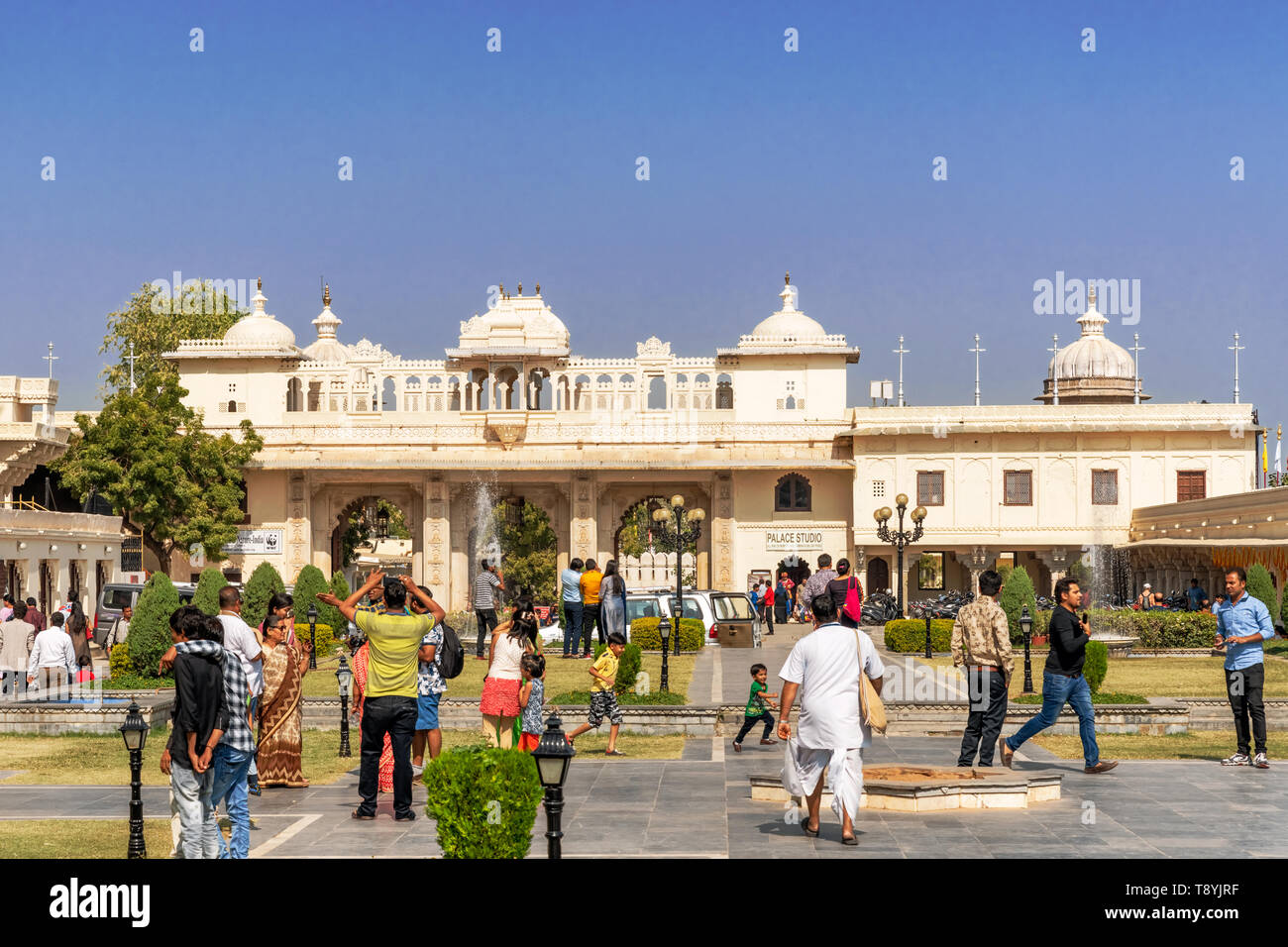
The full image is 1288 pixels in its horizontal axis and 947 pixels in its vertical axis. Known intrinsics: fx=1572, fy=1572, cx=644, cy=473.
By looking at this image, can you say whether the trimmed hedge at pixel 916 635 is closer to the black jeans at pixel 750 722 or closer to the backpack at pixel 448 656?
the black jeans at pixel 750 722

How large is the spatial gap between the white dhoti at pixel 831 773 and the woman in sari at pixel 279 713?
400cm

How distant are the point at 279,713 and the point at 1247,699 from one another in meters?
7.56

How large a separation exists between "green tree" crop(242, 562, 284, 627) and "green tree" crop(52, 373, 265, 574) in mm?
9898

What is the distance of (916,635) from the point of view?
2700cm

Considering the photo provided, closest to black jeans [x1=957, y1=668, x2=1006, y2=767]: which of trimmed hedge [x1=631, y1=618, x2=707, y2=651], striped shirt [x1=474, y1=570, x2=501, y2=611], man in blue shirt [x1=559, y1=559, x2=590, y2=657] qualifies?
man in blue shirt [x1=559, y1=559, x2=590, y2=657]

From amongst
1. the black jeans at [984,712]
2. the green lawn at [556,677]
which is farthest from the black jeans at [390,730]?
the green lawn at [556,677]

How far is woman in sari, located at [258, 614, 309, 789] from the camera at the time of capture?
37.6 feet

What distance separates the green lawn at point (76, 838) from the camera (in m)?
9.39

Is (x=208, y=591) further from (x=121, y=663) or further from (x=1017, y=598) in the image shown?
(x=1017, y=598)

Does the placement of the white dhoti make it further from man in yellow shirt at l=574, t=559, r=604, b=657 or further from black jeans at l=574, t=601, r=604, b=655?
black jeans at l=574, t=601, r=604, b=655

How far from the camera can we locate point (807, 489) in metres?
44.8

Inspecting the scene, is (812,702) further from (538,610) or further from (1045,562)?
(1045,562)
